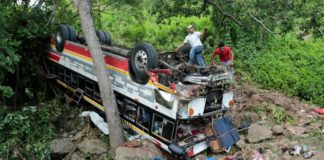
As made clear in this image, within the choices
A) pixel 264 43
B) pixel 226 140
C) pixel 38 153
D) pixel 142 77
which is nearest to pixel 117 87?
pixel 142 77

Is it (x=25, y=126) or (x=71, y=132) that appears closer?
(x=25, y=126)

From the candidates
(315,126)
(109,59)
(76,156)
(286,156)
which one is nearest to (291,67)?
(315,126)

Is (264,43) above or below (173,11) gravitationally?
below

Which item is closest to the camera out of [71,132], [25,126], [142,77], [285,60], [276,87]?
[142,77]

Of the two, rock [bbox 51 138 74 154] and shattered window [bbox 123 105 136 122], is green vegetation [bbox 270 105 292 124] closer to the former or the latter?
shattered window [bbox 123 105 136 122]

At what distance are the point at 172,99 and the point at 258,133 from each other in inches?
113

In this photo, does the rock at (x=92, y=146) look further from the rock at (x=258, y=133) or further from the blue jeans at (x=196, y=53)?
the rock at (x=258, y=133)

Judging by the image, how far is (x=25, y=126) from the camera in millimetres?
9297

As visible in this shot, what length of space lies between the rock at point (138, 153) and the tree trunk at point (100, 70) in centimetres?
79

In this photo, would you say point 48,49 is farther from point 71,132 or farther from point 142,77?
point 142,77

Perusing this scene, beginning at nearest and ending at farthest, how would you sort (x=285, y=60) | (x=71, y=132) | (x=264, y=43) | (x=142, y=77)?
(x=142, y=77) → (x=71, y=132) → (x=285, y=60) → (x=264, y=43)

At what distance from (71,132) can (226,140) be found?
4.78 m

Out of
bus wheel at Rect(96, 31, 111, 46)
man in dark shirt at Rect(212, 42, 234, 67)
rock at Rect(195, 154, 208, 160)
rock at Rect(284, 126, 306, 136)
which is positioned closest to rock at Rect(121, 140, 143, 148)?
rock at Rect(195, 154, 208, 160)

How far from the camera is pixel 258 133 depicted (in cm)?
928
